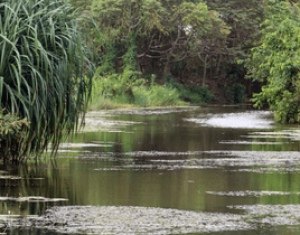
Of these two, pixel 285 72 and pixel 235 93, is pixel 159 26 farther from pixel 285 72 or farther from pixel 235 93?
pixel 285 72

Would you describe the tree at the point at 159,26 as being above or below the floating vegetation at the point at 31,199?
above

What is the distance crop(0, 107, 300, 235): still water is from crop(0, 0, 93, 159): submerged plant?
1050mm

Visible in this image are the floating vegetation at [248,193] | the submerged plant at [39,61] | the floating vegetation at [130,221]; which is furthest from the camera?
the submerged plant at [39,61]

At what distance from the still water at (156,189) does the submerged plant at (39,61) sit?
3.44 ft

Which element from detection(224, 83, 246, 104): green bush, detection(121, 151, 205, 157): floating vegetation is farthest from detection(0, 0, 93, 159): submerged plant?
detection(224, 83, 246, 104): green bush

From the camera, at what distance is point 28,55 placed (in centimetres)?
1270

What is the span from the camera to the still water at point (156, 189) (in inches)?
323

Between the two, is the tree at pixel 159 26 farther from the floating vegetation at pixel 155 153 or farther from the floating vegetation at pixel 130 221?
the floating vegetation at pixel 130 221

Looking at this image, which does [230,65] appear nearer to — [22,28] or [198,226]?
[22,28]

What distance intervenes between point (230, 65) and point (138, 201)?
51.7 meters

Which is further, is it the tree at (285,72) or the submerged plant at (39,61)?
the tree at (285,72)

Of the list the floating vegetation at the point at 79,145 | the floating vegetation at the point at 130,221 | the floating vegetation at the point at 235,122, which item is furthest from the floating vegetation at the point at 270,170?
the floating vegetation at the point at 235,122

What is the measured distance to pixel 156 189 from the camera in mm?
10961

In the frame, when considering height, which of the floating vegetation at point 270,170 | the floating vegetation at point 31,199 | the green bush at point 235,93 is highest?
the floating vegetation at point 31,199
